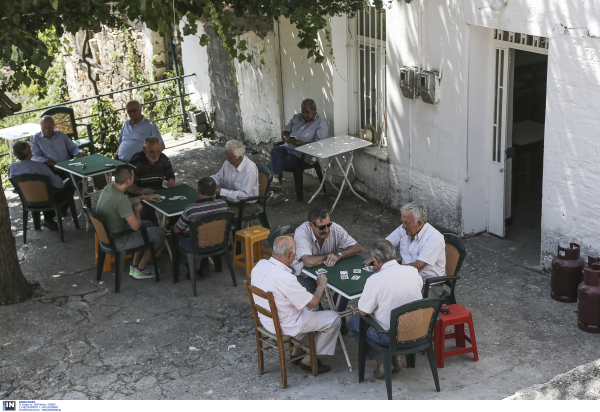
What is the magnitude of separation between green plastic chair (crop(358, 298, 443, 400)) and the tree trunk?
4.02m

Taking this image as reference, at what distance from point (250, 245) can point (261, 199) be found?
0.90 meters

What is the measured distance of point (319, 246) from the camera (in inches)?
259

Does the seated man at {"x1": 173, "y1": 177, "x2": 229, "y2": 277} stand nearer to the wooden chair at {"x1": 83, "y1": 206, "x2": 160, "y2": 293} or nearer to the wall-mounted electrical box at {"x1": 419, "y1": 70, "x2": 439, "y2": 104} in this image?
the wooden chair at {"x1": 83, "y1": 206, "x2": 160, "y2": 293}

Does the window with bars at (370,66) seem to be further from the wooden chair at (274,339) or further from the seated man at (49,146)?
the wooden chair at (274,339)

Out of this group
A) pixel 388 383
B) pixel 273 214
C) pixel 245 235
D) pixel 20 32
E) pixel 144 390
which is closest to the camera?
pixel 388 383

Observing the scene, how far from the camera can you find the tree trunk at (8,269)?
7316 millimetres

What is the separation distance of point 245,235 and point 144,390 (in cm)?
251

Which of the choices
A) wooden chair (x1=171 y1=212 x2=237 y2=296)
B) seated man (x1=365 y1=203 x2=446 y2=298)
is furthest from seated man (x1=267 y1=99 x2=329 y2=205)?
seated man (x1=365 y1=203 x2=446 y2=298)

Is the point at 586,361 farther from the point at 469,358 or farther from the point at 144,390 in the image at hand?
the point at 144,390

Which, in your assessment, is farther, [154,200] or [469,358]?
[154,200]

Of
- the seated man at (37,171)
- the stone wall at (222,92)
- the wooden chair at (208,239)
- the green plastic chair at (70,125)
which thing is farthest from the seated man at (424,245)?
the stone wall at (222,92)

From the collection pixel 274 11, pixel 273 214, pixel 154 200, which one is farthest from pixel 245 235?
pixel 274 11

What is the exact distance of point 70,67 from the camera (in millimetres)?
18766

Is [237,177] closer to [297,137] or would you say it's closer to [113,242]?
[113,242]
